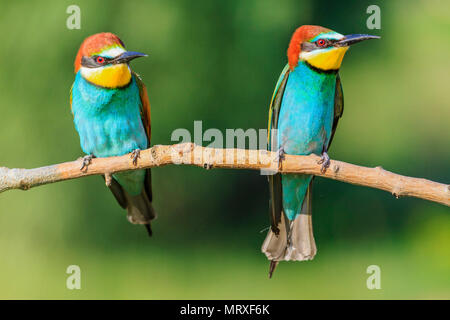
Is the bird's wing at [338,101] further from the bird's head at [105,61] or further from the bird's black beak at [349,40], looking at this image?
the bird's head at [105,61]

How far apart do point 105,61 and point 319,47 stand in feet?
2.76

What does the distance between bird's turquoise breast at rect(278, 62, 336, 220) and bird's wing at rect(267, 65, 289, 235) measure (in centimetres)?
2

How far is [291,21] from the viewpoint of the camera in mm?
3869

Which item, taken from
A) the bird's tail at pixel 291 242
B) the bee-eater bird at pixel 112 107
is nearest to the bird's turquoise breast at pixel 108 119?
the bee-eater bird at pixel 112 107

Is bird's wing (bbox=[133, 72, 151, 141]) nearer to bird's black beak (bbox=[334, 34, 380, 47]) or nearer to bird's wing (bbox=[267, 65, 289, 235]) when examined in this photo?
bird's wing (bbox=[267, 65, 289, 235])

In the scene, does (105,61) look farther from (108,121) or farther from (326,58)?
(326,58)

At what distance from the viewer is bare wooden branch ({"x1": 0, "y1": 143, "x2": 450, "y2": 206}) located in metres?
1.99

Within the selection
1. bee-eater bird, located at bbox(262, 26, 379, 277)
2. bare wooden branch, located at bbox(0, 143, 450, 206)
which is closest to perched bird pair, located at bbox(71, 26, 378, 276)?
bee-eater bird, located at bbox(262, 26, 379, 277)

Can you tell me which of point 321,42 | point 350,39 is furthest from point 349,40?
point 321,42

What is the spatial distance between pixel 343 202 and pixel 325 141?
4.80 ft

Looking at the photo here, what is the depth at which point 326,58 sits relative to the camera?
2348 mm

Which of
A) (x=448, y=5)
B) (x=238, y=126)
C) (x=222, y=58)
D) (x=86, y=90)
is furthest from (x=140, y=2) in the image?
(x=448, y=5)

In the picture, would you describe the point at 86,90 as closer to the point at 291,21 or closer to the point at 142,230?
the point at 142,230

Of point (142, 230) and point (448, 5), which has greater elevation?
point (448, 5)
